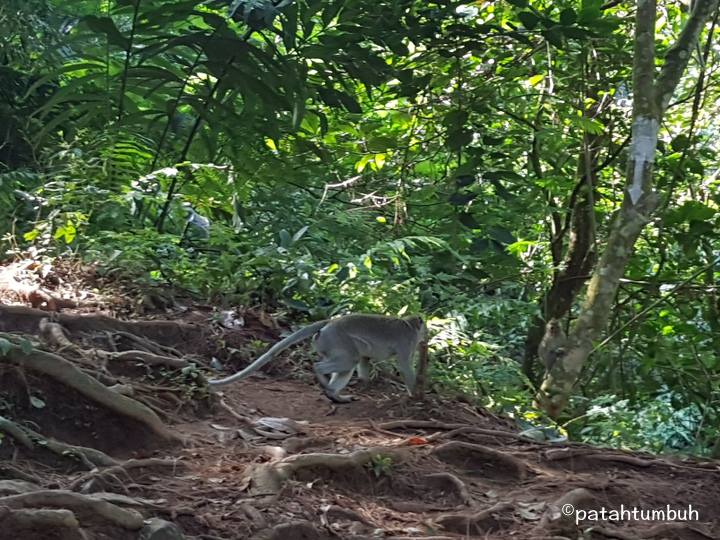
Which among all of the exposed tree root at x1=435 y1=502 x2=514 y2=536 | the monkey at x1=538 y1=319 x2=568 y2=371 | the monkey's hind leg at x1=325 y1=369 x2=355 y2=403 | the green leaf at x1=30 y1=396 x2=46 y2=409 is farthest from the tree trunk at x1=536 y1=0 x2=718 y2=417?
the green leaf at x1=30 y1=396 x2=46 y2=409

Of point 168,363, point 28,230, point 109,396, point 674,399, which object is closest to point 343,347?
point 168,363

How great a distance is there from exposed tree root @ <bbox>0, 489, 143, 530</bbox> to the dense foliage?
379 centimetres

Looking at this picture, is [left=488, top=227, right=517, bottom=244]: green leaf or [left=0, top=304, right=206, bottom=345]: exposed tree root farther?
[left=488, top=227, right=517, bottom=244]: green leaf

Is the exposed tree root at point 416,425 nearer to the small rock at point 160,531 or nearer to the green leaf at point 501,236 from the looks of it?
the green leaf at point 501,236

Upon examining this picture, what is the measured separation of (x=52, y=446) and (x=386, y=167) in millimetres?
5847

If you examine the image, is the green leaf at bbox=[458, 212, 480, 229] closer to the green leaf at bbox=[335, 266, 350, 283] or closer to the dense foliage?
the dense foliage

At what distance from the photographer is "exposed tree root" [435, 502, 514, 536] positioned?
14.2 feet

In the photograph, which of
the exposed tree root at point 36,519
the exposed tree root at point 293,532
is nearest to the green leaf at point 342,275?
the exposed tree root at point 293,532

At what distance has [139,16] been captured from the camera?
7.47 metres

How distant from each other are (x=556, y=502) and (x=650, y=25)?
2899mm

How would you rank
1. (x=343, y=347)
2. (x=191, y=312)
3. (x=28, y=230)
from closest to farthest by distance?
1. (x=343, y=347)
2. (x=191, y=312)
3. (x=28, y=230)

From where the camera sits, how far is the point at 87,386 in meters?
4.61

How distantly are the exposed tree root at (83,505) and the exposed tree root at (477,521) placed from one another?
1599mm

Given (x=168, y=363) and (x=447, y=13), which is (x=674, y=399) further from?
(x=168, y=363)
